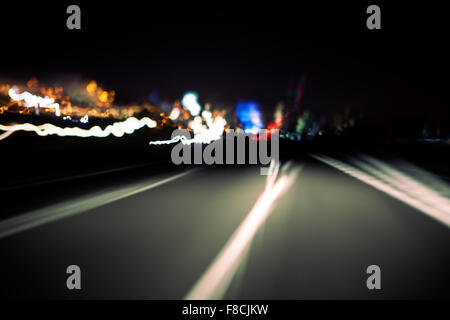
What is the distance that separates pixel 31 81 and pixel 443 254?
9649 centimetres

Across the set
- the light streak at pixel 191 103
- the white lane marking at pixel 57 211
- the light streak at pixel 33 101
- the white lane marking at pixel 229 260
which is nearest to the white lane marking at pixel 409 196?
the white lane marking at pixel 229 260

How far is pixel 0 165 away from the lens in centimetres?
1321

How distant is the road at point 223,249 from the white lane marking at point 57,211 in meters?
0.03

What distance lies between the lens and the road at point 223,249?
11.7ft

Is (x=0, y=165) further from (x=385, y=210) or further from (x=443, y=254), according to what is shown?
(x=443, y=254)

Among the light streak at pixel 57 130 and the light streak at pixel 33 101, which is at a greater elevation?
the light streak at pixel 33 101

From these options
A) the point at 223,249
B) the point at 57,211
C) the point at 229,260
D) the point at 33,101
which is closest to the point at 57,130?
the point at 57,211

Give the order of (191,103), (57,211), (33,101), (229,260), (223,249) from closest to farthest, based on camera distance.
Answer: (229,260) → (223,249) → (57,211) → (33,101) → (191,103)

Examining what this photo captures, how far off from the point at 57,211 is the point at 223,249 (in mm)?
3780

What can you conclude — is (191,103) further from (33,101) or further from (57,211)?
(57,211)

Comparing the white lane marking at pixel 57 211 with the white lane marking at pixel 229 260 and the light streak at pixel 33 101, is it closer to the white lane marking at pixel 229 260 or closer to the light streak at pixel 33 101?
the white lane marking at pixel 229 260

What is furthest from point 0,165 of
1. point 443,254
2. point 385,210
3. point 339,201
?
point 443,254

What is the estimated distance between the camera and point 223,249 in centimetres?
464

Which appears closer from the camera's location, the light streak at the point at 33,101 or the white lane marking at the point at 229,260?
the white lane marking at the point at 229,260
